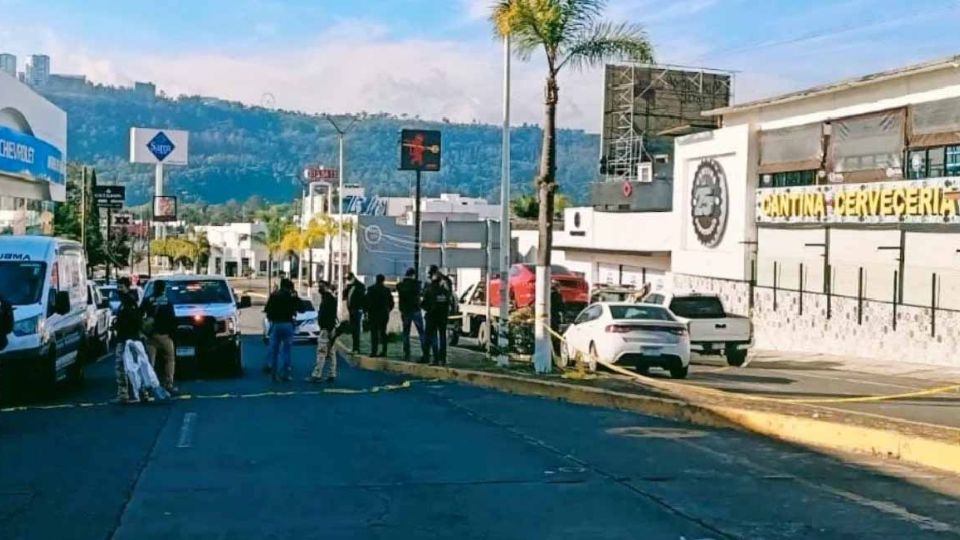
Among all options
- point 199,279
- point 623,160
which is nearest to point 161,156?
point 623,160

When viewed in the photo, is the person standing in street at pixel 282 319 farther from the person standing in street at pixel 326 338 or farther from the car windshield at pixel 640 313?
the car windshield at pixel 640 313

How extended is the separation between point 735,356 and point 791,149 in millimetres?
11510

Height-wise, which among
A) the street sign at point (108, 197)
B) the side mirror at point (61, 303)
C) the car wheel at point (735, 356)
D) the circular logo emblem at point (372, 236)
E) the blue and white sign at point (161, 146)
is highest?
the blue and white sign at point (161, 146)

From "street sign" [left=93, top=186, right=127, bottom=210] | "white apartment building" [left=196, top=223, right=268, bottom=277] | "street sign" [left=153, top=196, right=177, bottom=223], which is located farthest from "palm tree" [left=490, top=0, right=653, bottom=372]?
"white apartment building" [left=196, top=223, right=268, bottom=277]

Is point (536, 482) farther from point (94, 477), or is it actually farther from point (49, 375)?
point (49, 375)

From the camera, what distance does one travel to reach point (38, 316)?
1812 cm

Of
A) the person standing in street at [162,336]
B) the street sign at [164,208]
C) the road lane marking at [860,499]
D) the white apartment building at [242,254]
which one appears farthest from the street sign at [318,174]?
the road lane marking at [860,499]

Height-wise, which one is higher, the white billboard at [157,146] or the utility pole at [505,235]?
the white billboard at [157,146]

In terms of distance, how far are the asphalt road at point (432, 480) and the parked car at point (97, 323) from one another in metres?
10.4

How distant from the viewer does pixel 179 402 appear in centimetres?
1775

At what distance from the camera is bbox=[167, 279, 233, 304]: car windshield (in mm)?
23906

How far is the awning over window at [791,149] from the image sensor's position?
124ft

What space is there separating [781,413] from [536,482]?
4648 millimetres

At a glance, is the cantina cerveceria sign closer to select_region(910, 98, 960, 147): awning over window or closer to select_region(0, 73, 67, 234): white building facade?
select_region(910, 98, 960, 147): awning over window
